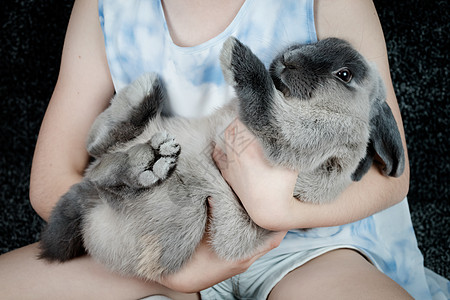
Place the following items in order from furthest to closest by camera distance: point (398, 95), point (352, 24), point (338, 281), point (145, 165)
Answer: point (398, 95)
point (352, 24)
point (338, 281)
point (145, 165)

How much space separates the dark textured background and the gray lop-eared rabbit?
25.8 inches

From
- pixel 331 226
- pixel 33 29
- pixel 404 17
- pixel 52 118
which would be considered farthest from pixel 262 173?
pixel 33 29

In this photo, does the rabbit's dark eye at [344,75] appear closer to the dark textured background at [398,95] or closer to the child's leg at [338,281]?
the child's leg at [338,281]

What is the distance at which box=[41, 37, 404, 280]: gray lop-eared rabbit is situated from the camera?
0.94 metres

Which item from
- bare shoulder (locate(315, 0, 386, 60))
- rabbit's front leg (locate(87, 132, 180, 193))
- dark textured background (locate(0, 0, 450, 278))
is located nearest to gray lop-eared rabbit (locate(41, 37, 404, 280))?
rabbit's front leg (locate(87, 132, 180, 193))

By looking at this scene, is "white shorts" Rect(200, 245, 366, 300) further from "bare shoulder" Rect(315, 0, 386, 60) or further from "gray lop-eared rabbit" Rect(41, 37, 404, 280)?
"bare shoulder" Rect(315, 0, 386, 60)

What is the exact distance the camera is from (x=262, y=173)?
1023mm

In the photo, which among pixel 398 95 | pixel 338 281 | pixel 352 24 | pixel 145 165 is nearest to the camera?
pixel 145 165

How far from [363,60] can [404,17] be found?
711 mm

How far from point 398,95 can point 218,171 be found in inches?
37.3

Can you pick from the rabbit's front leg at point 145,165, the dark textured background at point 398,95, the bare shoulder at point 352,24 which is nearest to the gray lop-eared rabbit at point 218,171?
the rabbit's front leg at point 145,165

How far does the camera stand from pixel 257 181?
3.35 ft

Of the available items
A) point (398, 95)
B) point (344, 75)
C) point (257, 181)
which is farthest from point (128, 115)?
point (398, 95)

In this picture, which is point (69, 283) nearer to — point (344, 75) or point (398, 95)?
point (344, 75)
